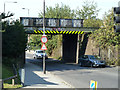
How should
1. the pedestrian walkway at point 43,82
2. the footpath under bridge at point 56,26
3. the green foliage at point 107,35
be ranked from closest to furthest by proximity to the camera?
the pedestrian walkway at point 43,82, the green foliage at point 107,35, the footpath under bridge at point 56,26

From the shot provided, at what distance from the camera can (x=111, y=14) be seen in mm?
33000

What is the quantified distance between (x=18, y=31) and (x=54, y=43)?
27.6 meters

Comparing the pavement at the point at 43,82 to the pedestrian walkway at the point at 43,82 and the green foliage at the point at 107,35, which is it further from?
the green foliage at the point at 107,35

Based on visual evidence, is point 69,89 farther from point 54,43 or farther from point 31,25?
point 54,43

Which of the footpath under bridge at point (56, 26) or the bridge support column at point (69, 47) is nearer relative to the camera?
the footpath under bridge at point (56, 26)

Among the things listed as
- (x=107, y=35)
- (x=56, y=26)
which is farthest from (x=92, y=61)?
(x=56, y=26)

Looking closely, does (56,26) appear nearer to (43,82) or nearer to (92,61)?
(92,61)

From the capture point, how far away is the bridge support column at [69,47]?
42.6 meters

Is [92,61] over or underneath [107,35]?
underneath

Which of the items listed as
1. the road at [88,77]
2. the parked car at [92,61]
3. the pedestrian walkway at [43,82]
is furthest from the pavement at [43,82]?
the parked car at [92,61]

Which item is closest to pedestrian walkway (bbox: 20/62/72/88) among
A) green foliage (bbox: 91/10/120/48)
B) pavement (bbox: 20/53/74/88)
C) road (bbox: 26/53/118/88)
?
pavement (bbox: 20/53/74/88)

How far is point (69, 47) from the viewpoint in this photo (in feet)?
148

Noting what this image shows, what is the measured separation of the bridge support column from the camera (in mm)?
42619

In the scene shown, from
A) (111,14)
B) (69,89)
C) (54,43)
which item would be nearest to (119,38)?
(111,14)
